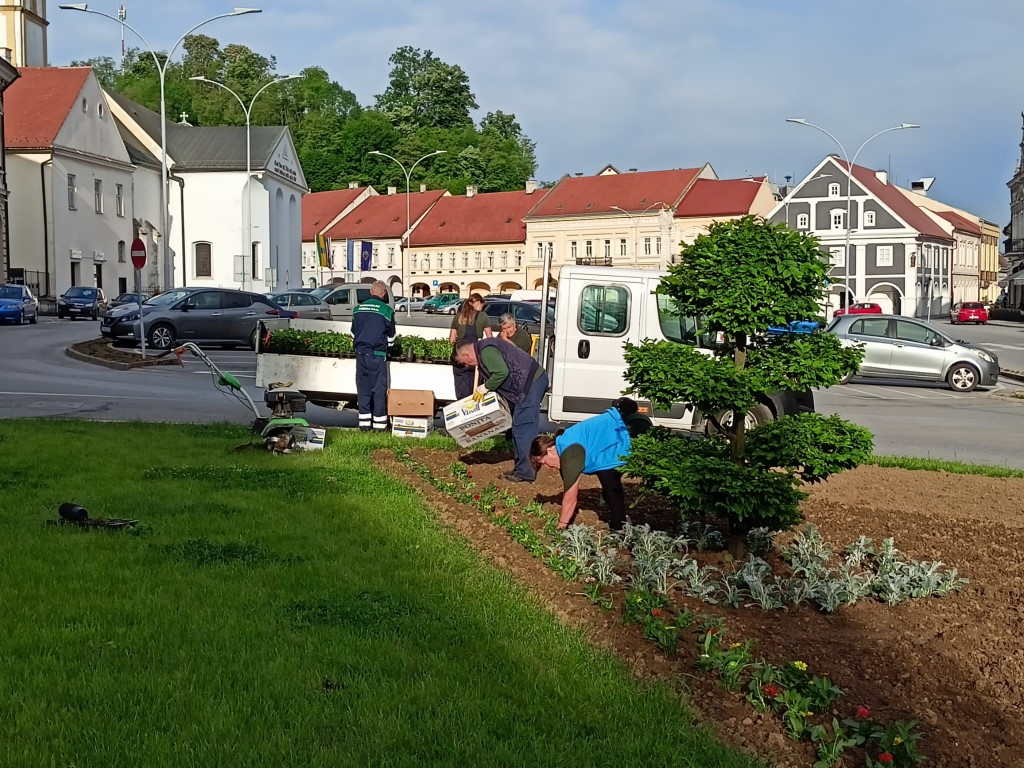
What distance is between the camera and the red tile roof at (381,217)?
108 m

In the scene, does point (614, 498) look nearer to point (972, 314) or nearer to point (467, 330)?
point (467, 330)

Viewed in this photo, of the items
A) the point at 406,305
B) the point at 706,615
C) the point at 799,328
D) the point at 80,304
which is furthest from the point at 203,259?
the point at 706,615

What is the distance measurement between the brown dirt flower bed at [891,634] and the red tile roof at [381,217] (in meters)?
99.3

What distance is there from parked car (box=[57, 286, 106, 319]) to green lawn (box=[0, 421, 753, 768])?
45711 millimetres

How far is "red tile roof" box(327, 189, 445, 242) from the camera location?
108 metres

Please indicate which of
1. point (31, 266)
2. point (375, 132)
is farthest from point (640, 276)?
point (375, 132)

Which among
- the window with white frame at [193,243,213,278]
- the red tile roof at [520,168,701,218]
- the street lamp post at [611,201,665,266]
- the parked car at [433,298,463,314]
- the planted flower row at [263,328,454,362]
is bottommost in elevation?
the planted flower row at [263,328,454,362]

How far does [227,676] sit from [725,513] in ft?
11.3

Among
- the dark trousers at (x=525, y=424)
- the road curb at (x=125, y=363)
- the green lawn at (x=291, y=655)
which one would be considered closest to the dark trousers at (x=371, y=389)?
the dark trousers at (x=525, y=424)

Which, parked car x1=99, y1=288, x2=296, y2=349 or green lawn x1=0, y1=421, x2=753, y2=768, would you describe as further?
parked car x1=99, y1=288, x2=296, y2=349

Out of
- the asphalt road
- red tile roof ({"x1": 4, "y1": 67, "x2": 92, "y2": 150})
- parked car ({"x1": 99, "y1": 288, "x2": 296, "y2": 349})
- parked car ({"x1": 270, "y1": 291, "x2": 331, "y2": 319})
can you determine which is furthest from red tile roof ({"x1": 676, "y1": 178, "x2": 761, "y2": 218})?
parked car ({"x1": 99, "y1": 288, "x2": 296, "y2": 349})

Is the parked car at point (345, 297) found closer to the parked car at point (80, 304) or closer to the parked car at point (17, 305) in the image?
the parked car at point (17, 305)

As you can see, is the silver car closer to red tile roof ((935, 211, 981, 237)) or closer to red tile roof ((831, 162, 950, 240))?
red tile roof ((831, 162, 950, 240))

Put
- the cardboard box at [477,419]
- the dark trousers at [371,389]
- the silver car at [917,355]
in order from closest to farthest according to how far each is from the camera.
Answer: the cardboard box at [477,419] → the dark trousers at [371,389] → the silver car at [917,355]
